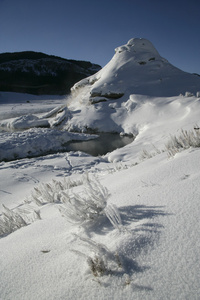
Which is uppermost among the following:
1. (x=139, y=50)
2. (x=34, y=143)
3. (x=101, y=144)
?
(x=139, y=50)

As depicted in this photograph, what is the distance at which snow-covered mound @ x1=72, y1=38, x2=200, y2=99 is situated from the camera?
1106 centimetres

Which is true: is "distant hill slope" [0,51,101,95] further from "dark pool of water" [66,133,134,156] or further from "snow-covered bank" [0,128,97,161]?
"dark pool of water" [66,133,134,156]

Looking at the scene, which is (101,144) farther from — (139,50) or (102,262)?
(139,50)

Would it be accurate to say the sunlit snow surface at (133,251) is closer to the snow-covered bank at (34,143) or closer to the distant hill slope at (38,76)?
the snow-covered bank at (34,143)

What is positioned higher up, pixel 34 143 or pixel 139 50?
pixel 139 50

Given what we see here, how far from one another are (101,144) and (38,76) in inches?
1872

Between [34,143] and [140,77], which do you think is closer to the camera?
[34,143]

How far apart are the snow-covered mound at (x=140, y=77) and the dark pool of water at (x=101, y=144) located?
152 inches

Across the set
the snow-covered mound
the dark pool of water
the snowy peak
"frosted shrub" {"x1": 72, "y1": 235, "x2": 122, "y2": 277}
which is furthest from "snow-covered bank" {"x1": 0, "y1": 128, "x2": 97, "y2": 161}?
the snowy peak

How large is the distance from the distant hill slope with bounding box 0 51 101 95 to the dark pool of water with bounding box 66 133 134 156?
1308 inches

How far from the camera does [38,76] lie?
48.5 metres

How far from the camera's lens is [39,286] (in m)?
0.73

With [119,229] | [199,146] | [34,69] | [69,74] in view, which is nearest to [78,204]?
[119,229]

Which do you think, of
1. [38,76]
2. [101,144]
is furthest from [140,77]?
[38,76]
